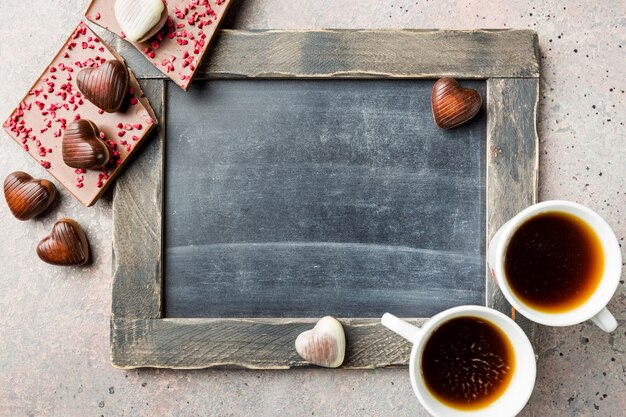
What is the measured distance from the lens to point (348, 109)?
755mm

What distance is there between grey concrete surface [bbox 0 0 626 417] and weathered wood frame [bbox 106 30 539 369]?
43 millimetres

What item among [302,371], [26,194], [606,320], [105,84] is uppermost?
[105,84]

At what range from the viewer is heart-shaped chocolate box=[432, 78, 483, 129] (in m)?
0.71

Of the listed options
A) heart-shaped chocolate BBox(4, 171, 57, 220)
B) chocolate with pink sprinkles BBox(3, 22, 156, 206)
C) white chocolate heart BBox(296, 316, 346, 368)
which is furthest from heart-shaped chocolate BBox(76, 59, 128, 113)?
white chocolate heart BBox(296, 316, 346, 368)

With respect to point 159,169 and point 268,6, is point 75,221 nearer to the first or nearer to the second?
point 159,169

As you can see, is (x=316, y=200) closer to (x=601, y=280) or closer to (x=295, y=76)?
(x=295, y=76)

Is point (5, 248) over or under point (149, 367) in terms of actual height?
over

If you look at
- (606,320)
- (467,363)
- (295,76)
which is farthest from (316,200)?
(606,320)

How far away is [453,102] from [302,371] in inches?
16.2

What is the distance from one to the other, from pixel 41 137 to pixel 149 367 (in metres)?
0.34

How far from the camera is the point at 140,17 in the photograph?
0.70 meters

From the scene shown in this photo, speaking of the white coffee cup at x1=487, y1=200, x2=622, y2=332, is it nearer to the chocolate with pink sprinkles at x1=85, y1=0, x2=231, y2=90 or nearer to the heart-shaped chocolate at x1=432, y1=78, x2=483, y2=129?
the heart-shaped chocolate at x1=432, y1=78, x2=483, y2=129

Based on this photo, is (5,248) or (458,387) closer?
(458,387)

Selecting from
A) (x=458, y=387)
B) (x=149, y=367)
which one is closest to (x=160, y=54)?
(x=149, y=367)
